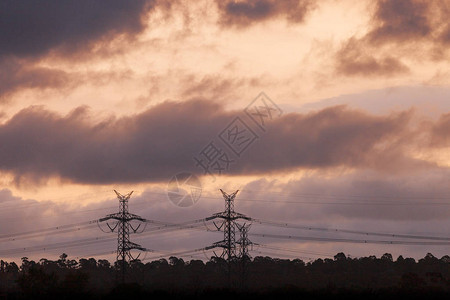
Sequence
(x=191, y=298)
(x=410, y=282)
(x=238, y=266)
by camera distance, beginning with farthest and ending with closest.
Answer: (x=410, y=282) < (x=238, y=266) < (x=191, y=298)

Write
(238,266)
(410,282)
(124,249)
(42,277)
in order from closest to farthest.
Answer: (124,249) → (238,266) → (42,277) → (410,282)

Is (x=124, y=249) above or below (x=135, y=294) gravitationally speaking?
above

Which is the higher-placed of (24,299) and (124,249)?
(124,249)

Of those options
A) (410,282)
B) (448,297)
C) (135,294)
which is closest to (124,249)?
(135,294)

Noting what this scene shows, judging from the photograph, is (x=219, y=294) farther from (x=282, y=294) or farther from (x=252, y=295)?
(x=282, y=294)

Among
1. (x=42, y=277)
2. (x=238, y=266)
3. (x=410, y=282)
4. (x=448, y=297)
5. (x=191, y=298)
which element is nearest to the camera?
(x=191, y=298)

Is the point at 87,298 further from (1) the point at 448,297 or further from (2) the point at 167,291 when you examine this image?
(1) the point at 448,297

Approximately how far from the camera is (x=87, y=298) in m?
100

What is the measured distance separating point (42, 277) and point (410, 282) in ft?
251

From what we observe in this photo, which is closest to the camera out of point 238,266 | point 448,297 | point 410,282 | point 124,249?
point 448,297

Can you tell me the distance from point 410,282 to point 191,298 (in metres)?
86.1

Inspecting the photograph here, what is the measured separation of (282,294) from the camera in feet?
348

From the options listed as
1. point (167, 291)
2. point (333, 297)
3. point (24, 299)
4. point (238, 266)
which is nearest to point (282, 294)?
point (333, 297)

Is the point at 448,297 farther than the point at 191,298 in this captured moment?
Yes
